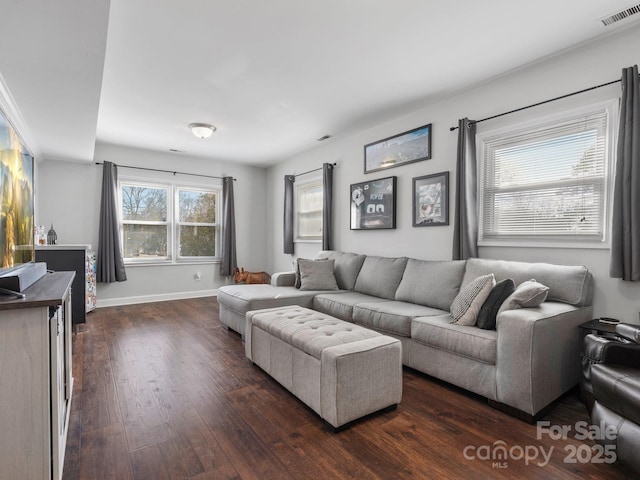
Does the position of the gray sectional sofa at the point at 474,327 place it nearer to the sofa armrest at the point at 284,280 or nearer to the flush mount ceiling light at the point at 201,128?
the sofa armrest at the point at 284,280

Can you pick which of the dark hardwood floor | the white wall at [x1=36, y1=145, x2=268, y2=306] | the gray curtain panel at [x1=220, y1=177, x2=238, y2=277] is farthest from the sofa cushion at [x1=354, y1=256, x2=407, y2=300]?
the white wall at [x1=36, y1=145, x2=268, y2=306]

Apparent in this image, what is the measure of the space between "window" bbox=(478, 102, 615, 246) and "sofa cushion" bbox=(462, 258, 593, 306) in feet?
0.95

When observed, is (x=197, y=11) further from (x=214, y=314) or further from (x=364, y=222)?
(x=214, y=314)

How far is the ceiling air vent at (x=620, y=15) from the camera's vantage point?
2.08m

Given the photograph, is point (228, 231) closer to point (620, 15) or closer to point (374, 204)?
point (374, 204)

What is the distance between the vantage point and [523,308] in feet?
7.20

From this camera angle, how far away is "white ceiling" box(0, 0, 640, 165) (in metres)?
2.04

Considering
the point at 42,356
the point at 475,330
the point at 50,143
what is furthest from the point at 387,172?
the point at 50,143

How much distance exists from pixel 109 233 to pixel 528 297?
17.5 feet

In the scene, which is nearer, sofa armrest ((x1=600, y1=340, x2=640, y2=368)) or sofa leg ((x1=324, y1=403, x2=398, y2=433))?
sofa armrest ((x1=600, y1=340, x2=640, y2=368))

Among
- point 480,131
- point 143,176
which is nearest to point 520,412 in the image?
point 480,131

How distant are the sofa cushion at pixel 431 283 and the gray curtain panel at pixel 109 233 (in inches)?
167

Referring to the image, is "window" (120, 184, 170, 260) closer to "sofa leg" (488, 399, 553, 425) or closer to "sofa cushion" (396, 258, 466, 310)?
"sofa cushion" (396, 258, 466, 310)

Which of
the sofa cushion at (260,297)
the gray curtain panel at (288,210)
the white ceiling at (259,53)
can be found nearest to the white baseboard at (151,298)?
the gray curtain panel at (288,210)
